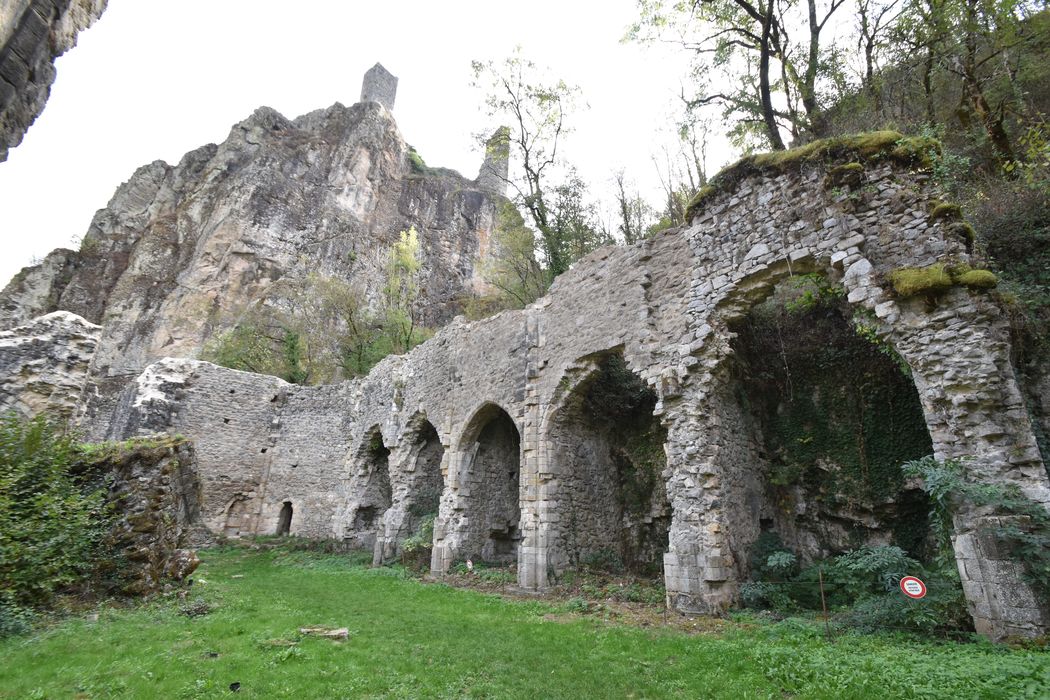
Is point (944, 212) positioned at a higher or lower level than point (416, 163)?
lower

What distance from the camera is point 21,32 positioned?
2.23 metres

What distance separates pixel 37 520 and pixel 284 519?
14.6 meters

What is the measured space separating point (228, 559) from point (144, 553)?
9.02m

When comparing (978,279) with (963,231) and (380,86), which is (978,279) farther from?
(380,86)

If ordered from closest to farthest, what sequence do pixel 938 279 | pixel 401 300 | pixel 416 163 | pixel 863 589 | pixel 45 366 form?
1. pixel 938 279
2. pixel 863 589
3. pixel 45 366
4. pixel 401 300
5. pixel 416 163

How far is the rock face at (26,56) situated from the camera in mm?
2154

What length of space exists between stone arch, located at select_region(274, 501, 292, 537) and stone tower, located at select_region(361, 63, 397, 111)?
38.1 m

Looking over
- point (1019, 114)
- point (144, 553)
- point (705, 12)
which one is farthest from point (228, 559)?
point (1019, 114)

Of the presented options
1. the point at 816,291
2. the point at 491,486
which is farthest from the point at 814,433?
the point at 491,486

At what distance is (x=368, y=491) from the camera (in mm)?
17562

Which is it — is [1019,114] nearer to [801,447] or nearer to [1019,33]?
[1019,33]

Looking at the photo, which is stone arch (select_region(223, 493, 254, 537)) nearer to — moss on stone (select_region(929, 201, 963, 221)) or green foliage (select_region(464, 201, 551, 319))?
green foliage (select_region(464, 201, 551, 319))

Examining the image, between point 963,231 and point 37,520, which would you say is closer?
point 37,520

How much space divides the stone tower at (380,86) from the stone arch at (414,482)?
130 ft
